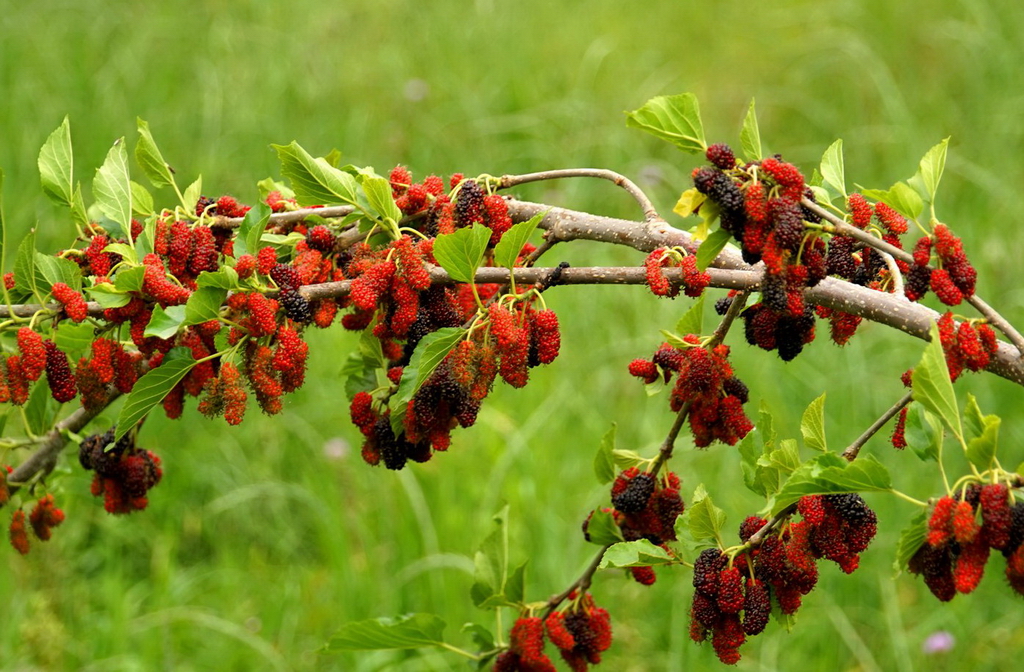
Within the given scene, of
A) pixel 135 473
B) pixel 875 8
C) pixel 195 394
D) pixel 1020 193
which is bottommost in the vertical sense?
pixel 135 473

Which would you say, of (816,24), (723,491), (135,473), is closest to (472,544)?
(723,491)

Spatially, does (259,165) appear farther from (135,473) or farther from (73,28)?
(135,473)

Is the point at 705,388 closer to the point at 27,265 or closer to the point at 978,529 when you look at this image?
the point at 978,529

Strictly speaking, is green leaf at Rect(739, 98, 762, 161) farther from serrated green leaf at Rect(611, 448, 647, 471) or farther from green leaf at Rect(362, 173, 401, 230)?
serrated green leaf at Rect(611, 448, 647, 471)

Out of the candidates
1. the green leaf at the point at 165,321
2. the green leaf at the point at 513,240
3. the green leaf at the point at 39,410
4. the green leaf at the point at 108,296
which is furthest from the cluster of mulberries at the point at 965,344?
the green leaf at the point at 39,410

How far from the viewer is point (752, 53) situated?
6.65 meters

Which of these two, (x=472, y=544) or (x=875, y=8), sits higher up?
(x=875, y=8)

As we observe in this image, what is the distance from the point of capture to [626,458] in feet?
6.17

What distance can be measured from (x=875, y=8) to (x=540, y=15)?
6.70 feet

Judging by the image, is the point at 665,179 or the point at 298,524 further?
the point at 665,179

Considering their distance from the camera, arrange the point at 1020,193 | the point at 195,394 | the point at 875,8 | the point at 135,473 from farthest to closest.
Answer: the point at 875,8, the point at 1020,193, the point at 135,473, the point at 195,394

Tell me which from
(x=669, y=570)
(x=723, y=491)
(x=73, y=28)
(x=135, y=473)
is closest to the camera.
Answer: (x=135, y=473)

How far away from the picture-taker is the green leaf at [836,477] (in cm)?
120

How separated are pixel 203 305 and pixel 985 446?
3.21ft
